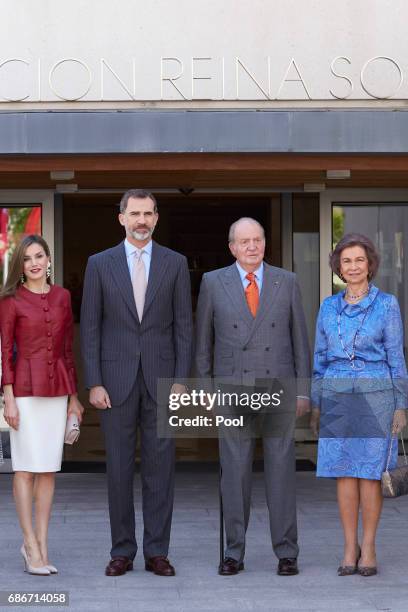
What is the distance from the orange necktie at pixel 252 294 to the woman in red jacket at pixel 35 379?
98 centimetres

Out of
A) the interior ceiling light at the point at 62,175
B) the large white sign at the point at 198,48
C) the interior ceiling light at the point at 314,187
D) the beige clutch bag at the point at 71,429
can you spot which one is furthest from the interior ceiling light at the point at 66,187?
the beige clutch bag at the point at 71,429

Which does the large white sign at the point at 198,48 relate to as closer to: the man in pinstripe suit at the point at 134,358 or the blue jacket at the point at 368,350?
the man in pinstripe suit at the point at 134,358

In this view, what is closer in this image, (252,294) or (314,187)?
(252,294)

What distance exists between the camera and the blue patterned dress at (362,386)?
21.4 feet

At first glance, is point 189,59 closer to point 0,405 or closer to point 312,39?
point 312,39

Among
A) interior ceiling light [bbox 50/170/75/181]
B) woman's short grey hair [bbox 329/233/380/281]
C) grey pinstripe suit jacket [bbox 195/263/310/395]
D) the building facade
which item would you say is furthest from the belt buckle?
interior ceiling light [bbox 50/170/75/181]

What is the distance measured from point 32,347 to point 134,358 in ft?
1.77

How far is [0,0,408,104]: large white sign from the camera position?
9.90m

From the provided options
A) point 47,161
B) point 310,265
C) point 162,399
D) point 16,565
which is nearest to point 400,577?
point 162,399

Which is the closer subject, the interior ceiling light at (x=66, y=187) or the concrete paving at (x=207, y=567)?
the concrete paving at (x=207, y=567)

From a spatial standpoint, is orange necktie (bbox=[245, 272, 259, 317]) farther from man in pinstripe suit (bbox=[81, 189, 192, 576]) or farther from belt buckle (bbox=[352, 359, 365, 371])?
belt buckle (bbox=[352, 359, 365, 371])

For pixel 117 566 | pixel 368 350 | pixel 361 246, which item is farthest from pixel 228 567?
pixel 361 246

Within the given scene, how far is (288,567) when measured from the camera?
6594mm

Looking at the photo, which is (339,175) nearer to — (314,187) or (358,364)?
(314,187)
